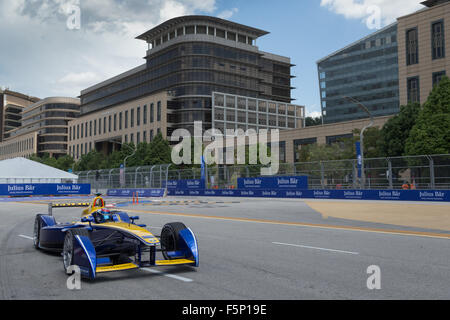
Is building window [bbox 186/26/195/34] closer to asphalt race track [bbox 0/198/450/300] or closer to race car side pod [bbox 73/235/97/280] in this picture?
asphalt race track [bbox 0/198/450/300]

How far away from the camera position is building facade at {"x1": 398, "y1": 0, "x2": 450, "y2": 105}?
48125 millimetres

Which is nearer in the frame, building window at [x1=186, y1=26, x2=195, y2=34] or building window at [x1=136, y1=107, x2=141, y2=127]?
building window at [x1=186, y1=26, x2=195, y2=34]

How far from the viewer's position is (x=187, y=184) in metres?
→ 45.2

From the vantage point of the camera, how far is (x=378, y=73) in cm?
10306

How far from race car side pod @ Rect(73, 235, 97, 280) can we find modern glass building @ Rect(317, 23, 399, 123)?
10274 centimetres

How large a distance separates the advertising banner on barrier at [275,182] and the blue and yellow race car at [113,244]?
26.6m

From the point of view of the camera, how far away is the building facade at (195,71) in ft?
306

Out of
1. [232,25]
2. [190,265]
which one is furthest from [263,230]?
[232,25]

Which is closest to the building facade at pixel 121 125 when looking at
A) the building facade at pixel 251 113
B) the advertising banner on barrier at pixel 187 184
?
the building facade at pixel 251 113

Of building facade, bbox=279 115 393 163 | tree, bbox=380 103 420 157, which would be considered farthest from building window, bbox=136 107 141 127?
tree, bbox=380 103 420 157

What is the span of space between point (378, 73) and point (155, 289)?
106523mm

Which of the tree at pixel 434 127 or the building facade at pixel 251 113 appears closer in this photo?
the tree at pixel 434 127

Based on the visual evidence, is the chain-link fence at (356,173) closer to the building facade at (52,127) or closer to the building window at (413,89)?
the building window at (413,89)

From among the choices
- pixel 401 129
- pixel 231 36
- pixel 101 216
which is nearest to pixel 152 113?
pixel 231 36
